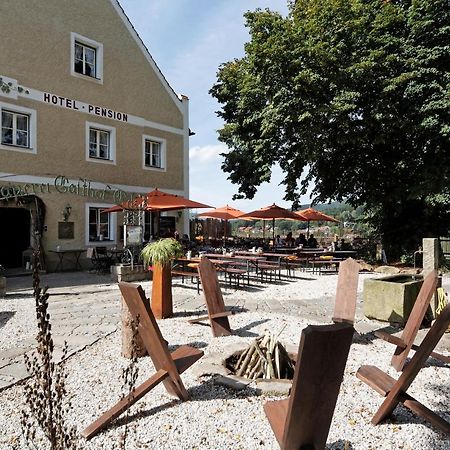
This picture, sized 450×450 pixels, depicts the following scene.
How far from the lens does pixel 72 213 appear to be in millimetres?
13750

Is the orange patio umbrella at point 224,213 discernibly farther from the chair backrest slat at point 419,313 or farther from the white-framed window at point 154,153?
the chair backrest slat at point 419,313

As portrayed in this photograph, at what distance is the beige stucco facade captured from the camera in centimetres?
1260

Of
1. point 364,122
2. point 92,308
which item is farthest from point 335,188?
point 92,308

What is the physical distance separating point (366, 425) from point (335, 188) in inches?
599

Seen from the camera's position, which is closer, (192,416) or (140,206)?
(192,416)

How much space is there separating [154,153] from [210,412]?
14851mm

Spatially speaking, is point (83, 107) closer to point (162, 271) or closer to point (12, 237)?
point (12, 237)

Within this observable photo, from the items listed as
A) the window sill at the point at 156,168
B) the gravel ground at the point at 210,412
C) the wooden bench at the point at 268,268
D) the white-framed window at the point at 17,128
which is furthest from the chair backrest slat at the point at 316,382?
the window sill at the point at 156,168

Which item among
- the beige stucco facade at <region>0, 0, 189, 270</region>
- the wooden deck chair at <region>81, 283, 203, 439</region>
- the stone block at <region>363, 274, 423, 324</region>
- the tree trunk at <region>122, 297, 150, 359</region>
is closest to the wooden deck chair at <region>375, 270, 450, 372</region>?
the wooden deck chair at <region>81, 283, 203, 439</region>

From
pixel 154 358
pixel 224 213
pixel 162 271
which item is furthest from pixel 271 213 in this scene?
pixel 154 358

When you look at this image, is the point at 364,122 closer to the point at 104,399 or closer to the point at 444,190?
the point at 444,190

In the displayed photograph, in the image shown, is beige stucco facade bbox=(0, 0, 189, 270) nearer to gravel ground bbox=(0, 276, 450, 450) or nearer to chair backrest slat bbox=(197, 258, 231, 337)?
chair backrest slat bbox=(197, 258, 231, 337)

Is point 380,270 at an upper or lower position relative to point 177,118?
lower

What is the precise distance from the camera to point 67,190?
44.3 ft
